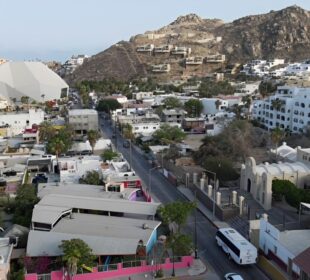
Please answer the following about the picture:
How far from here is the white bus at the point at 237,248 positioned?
27750 millimetres

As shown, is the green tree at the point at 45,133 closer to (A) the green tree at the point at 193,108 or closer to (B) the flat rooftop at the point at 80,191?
(B) the flat rooftop at the point at 80,191

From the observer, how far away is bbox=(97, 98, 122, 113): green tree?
96.5 metres

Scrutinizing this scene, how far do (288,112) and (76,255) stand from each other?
173ft

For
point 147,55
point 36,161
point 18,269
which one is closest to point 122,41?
point 147,55

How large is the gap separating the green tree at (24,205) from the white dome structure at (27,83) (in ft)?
263

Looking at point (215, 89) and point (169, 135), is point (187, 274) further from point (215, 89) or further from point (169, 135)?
point (215, 89)

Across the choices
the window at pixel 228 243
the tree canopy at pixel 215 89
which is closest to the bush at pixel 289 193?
the window at pixel 228 243

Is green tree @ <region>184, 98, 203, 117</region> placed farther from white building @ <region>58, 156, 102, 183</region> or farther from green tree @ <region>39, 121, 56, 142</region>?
white building @ <region>58, 156, 102, 183</region>

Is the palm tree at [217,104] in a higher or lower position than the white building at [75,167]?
higher

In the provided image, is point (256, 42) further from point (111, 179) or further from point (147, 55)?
point (111, 179)

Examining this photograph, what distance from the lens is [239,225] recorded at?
3428 cm

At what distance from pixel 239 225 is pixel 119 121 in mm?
49173

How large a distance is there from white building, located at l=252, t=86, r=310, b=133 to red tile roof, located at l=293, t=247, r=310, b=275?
4375cm

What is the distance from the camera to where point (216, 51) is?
175 metres
